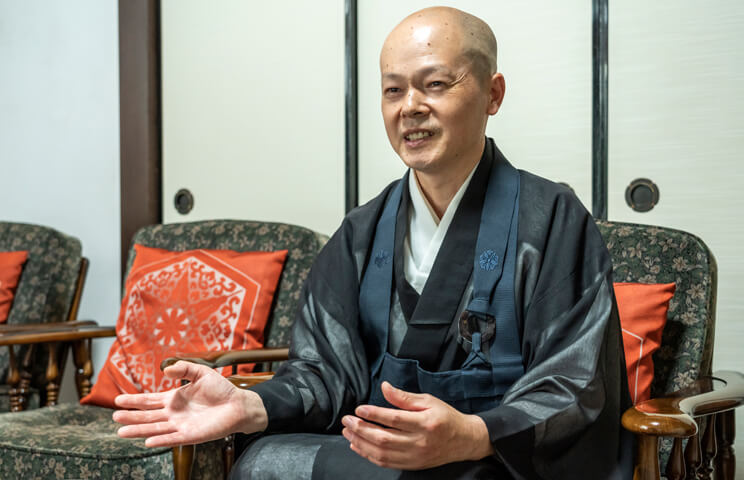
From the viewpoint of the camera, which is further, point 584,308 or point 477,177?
point 477,177

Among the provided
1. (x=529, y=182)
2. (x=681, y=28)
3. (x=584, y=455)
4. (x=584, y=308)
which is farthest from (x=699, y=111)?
(x=584, y=455)

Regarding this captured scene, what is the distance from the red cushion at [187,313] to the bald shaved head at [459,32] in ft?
3.16

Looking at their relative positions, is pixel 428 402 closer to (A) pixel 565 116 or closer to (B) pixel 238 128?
(A) pixel 565 116

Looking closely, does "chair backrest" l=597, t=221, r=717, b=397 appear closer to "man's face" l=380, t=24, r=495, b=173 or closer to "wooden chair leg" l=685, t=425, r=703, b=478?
"wooden chair leg" l=685, t=425, r=703, b=478

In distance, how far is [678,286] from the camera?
1.72m

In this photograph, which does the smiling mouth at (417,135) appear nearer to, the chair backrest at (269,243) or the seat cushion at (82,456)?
the seat cushion at (82,456)

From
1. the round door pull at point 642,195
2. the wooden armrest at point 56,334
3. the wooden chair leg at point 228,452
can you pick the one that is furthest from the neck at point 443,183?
the wooden armrest at point 56,334

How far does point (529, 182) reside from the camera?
1.46 metres

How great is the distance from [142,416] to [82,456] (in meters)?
0.56

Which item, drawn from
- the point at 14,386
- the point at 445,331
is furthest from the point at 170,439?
the point at 14,386

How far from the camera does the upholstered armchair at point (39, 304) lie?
233 centimetres

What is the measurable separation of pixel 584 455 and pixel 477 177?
53 cm

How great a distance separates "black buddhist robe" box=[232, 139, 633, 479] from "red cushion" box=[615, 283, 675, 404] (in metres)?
0.27

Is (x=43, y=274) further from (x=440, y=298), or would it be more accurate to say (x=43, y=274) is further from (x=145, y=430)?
(x=440, y=298)
